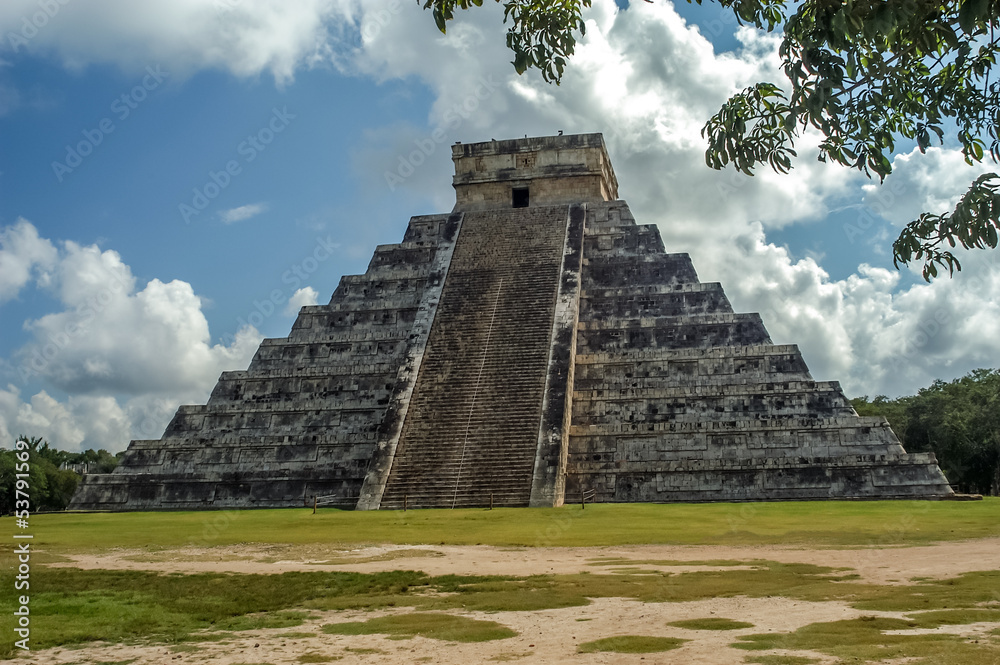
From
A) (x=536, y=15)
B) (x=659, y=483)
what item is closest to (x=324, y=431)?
(x=659, y=483)

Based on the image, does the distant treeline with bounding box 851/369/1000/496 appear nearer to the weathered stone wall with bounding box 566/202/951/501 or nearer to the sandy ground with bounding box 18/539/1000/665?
the weathered stone wall with bounding box 566/202/951/501

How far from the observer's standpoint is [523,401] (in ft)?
70.0

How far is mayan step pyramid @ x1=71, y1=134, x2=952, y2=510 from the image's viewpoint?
1941cm

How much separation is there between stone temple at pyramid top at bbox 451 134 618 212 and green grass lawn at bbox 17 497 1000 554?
14377 millimetres

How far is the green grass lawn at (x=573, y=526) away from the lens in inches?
516

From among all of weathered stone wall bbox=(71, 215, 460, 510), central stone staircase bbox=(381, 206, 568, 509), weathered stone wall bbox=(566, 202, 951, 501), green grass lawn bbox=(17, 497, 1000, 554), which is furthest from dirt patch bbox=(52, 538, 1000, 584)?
weathered stone wall bbox=(71, 215, 460, 510)

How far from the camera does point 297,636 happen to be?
6.54 meters

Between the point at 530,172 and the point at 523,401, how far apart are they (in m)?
11.1

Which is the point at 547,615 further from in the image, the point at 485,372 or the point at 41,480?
the point at 41,480

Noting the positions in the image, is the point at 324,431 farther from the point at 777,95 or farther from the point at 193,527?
the point at 777,95

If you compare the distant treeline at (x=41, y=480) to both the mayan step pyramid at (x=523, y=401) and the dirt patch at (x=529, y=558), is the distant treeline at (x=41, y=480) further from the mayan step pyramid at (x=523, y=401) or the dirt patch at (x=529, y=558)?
the dirt patch at (x=529, y=558)

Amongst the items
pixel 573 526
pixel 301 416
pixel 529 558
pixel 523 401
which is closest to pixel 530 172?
pixel 523 401

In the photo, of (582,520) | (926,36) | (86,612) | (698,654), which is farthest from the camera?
(582,520)

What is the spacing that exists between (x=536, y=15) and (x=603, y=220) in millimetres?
22764
